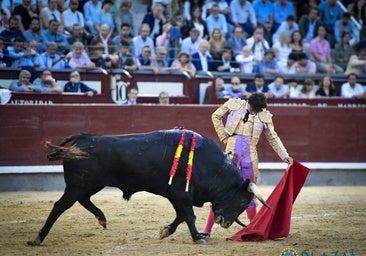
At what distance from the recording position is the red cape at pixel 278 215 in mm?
7980

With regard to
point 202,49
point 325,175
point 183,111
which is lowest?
point 325,175

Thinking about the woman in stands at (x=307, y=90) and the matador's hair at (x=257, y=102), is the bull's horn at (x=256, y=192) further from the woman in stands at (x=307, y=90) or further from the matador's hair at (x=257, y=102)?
the woman in stands at (x=307, y=90)

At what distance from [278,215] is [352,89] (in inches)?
268

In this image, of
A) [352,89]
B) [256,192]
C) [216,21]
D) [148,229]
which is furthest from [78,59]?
[256,192]

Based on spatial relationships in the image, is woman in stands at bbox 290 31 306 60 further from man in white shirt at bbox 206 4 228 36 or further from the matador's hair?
the matador's hair

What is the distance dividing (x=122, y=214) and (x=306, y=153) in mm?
4508

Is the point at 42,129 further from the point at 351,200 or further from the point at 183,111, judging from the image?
the point at 351,200

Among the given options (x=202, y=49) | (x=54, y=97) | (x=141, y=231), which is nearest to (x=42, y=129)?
(x=54, y=97)

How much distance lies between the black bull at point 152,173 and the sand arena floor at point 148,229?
305mm

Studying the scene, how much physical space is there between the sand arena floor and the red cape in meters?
0.13

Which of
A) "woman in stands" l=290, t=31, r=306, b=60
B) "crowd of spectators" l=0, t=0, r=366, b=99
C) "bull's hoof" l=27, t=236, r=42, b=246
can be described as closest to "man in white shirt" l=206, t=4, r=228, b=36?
"crowd of spectators" l=0, t=0, r=366, b=99

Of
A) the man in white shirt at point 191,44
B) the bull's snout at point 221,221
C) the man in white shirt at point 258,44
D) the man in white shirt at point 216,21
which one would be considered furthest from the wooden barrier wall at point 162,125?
the bull's snout at point 221,221

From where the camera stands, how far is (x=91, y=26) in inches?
533

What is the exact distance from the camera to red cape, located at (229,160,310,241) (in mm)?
7980
